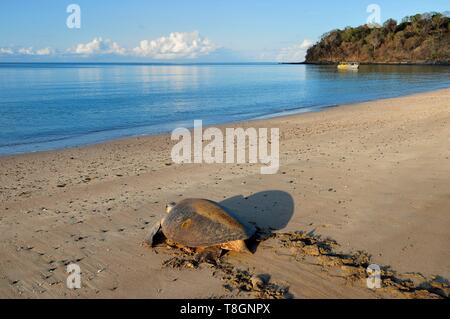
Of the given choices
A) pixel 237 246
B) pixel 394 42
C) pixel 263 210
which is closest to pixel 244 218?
pixel 263 210

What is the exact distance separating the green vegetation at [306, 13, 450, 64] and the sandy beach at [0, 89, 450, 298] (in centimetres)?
12526

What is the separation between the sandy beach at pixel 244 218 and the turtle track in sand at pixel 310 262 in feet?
0.07

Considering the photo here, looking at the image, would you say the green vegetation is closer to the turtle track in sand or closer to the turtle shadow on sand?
the turtle shadow on sand

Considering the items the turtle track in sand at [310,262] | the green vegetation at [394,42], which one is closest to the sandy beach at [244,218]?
the turtle track in sand at [310,262]

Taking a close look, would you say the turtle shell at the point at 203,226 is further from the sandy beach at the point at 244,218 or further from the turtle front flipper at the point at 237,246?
the sandy beach at the point at 244,218

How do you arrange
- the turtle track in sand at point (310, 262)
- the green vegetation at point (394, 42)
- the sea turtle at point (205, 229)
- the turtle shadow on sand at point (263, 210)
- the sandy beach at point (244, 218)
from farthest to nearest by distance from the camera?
the green vegetation at point (394, 42) < the turtle shadow on sand at point (263, 210) < the sea turtle at point (205, 229) < the sandy beach at point (244, 218) < the turtle track in sand at point (310, 262)

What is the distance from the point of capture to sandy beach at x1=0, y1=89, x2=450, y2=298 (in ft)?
16.5

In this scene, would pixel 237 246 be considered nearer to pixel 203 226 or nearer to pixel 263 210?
pixel 203 226

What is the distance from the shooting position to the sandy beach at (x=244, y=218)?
16.5 feet

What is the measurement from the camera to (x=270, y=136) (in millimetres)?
15273

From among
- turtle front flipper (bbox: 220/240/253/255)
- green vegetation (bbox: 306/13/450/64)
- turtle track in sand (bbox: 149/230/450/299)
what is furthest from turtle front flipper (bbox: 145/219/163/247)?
green vegetation (bbox: 306/13/450/64)

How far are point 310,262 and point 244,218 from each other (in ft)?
5.67
